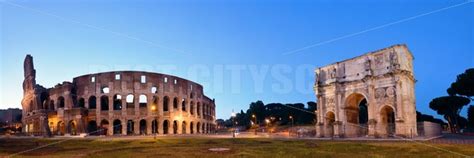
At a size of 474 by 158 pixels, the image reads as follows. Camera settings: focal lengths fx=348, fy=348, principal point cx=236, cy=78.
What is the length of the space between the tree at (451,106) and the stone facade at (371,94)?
1180 inches

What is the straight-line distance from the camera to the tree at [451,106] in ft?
199

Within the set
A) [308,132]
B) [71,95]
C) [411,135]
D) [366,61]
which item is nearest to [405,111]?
[411,135]

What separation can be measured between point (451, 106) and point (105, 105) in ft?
200

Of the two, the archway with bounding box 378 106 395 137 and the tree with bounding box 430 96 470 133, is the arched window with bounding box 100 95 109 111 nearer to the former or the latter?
the archway with bounding box 378 106 395 137

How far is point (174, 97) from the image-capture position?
61.8 meters

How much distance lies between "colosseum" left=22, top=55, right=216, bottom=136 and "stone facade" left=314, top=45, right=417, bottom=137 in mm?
26295

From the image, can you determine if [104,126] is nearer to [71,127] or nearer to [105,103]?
[105,103]

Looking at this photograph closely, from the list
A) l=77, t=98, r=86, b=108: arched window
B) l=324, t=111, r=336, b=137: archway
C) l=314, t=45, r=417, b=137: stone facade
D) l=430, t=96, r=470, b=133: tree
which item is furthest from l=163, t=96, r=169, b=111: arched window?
l=430, t=96, r=470, b=133: tree

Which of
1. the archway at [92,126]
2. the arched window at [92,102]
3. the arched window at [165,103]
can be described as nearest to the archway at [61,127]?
the archway at [92,126]

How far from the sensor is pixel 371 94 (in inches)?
1444

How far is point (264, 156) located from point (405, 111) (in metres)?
24.0

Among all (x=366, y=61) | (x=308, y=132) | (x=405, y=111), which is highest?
(x=366, y=61)

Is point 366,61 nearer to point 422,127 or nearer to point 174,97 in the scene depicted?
point 422,127

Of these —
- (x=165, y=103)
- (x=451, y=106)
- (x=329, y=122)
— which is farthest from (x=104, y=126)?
(x=451, y=106)
